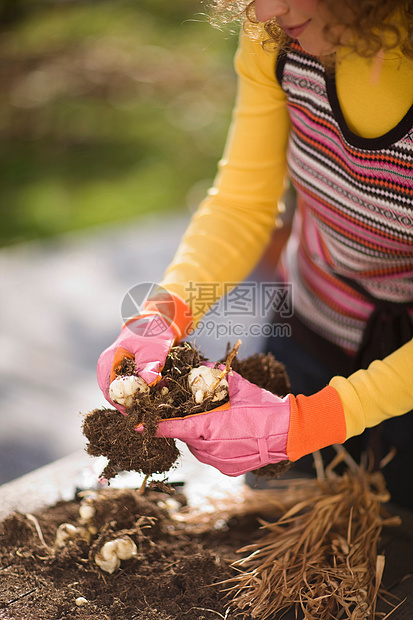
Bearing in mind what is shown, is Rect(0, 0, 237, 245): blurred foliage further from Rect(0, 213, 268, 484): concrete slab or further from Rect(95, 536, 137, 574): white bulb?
Rect(95, 536, 137, 574): white bulb

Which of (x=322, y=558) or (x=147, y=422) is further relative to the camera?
(x=322, y=558)

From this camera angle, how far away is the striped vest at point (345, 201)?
875 mm

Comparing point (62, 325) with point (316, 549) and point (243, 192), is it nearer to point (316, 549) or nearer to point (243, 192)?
point (243, 192)

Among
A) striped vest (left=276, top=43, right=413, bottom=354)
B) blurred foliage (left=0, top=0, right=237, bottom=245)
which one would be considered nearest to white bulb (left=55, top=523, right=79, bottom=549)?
striped vest (left=276, top=43, right=413, bottom=354)

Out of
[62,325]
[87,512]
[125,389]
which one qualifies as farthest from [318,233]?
[62,325]

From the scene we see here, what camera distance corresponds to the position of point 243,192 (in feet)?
3.55

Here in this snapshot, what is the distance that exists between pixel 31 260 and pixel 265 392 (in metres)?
1.30

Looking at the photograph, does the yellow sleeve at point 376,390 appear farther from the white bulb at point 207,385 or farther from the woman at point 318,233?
the white bulb at point 207,385

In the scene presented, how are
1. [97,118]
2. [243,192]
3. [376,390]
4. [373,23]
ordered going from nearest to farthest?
[373,23]
[376,390]
[243,192]
[97,118]

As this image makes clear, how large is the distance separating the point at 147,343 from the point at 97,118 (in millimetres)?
3907

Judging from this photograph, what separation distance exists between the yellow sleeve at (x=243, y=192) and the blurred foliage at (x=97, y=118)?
2.34 meters

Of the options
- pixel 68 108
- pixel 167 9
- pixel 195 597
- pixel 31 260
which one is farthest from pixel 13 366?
pixel 167 9

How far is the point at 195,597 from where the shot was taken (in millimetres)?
847

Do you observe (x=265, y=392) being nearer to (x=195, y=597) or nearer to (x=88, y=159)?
(x=195, y=597)
